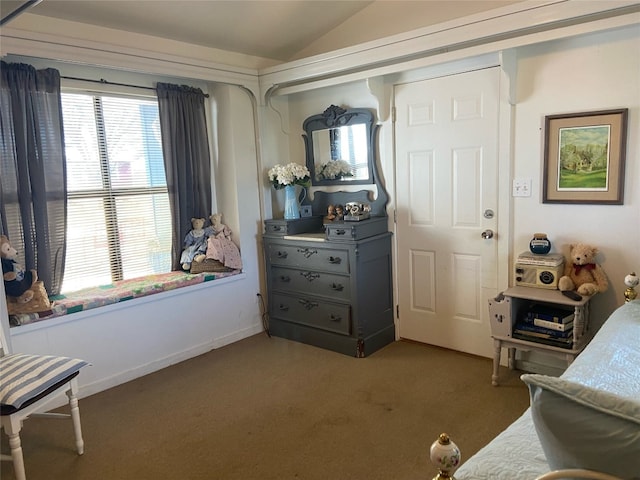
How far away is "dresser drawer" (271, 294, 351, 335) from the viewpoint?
11.7ft

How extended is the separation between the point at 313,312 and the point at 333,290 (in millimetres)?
283

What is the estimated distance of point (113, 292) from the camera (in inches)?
128

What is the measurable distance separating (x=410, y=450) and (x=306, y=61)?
2.74 meters

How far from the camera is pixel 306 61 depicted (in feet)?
11.9

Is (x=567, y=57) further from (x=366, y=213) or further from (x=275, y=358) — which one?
(x=275, y=358)

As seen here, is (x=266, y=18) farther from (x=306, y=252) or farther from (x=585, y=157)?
(x=585, y=157)

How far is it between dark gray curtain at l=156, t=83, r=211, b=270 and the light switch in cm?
230

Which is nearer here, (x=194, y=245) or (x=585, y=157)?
(x=585, y=157)

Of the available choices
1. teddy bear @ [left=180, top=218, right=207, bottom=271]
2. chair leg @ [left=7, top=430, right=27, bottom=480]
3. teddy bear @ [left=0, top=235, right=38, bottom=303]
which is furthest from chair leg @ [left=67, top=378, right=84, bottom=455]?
teddy bear @ [left=180, top=218, right=207, bottom=271]

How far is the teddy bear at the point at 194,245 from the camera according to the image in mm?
3797

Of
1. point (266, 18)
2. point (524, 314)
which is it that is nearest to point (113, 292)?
point (266, 18)

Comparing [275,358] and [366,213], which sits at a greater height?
[366,213]

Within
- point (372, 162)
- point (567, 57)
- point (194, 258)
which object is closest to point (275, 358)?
point (194, 258)

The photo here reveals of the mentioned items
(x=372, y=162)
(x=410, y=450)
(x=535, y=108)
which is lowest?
(x=410, y=450)
